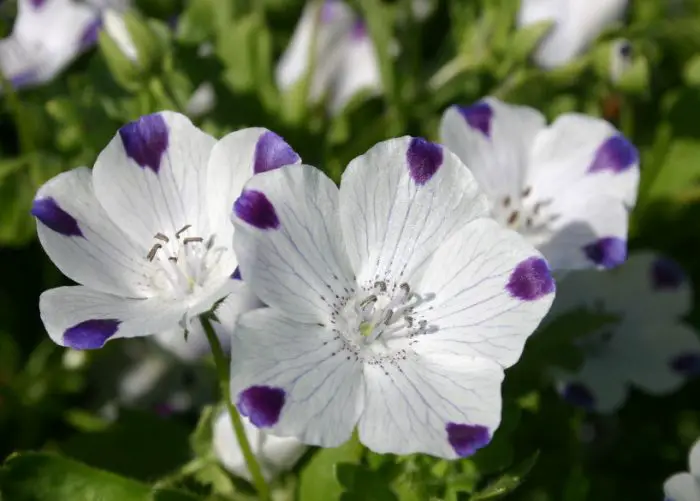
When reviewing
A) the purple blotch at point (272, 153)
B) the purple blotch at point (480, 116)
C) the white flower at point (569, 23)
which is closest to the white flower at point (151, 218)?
the purple blotch at point (272, 153)

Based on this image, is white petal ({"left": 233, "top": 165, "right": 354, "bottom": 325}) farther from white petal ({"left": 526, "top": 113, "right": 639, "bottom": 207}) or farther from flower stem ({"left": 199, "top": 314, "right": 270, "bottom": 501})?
white petal ({"left": 526, "top": 113, "right": 639, "bottom": 207})

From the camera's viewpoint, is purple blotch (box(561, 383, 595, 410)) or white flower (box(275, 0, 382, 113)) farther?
white flower (box(275, 0, 382, 113))

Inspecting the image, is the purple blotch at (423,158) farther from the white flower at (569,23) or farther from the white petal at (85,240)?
the white flower at (569,23)

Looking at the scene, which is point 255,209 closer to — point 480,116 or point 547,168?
point 480,116

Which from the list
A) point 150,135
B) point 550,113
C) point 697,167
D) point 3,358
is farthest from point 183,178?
point 697,167

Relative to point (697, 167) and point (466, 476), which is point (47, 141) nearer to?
point (466, 476)

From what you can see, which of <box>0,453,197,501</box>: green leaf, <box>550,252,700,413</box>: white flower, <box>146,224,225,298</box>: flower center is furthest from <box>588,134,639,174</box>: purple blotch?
<box>0,453,197,501</box>: green leaf
